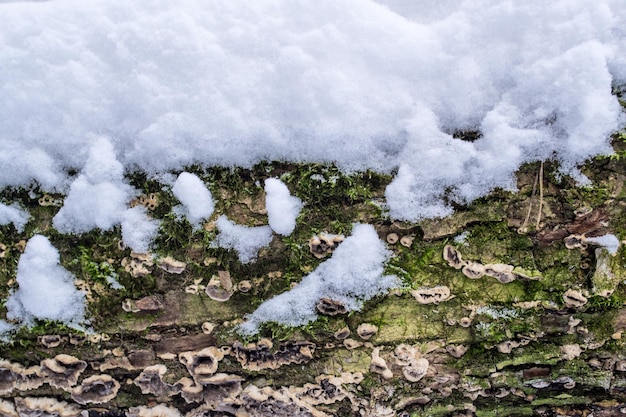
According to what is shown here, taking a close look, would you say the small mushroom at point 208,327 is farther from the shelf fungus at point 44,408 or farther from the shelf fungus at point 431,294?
the shelf fungus at point 431,294

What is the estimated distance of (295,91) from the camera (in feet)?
9.64

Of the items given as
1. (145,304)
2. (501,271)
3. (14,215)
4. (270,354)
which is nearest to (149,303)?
(145,304)

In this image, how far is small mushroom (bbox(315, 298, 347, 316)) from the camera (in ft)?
10.7

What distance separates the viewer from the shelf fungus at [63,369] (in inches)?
138

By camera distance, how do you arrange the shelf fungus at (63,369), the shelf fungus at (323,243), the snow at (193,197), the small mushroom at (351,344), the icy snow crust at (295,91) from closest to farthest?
1. the icy snow crust at (295,91)
2. the snow at (193,197)
3. the shelf fungus at (323,243)
4. the small mushroom at (351,344)
5. the shelf fungus at (63,369)

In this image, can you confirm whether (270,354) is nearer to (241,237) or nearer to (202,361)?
(202,361)

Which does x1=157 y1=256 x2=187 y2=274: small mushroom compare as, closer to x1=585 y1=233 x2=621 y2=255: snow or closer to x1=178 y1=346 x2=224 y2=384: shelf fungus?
x1=178 y1=346 x2=224 y2=384: shelf fungus

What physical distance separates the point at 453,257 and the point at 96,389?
2.57 m

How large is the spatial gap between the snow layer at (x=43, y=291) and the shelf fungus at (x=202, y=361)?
28.7 inches

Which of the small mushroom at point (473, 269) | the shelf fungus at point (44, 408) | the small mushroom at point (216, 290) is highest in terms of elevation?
the small mushroom at point (473, 269)

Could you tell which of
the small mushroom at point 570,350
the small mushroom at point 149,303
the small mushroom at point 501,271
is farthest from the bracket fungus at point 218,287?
the small mushroom at point 570,350

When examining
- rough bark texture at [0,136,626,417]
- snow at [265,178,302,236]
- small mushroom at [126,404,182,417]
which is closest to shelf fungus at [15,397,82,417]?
rough bark texture at [0,136,626,417]

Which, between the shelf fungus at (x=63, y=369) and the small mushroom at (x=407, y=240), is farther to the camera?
the shelf fungus at (x=63, y=369)

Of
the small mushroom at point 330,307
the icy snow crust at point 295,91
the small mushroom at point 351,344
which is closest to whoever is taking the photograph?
the icy snow crust at point 295,91
